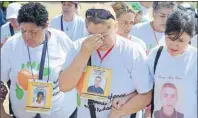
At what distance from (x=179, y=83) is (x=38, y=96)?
1.09 metres

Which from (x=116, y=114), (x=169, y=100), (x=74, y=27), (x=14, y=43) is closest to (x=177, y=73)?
(x=169, y=100)

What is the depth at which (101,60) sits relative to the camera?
2.93 meters

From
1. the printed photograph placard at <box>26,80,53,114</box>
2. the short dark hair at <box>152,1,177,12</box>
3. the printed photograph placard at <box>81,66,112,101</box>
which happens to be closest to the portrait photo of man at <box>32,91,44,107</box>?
the printed photograph placard at <box>26,80,53,114</box>

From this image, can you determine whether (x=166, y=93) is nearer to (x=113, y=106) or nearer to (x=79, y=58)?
(x=113, y=106)

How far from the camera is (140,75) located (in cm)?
288

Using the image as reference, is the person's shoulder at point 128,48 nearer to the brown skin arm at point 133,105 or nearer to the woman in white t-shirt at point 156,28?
the brown skin arm at point 133,105

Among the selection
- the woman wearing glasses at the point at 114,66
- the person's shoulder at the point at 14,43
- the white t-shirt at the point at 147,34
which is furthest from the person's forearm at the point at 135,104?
the white t-shirt at the point at 147,34

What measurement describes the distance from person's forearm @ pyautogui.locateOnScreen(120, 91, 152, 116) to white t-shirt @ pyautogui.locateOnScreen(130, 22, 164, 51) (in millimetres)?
1782

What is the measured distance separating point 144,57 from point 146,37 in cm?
183

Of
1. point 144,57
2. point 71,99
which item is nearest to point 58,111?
point 71,99

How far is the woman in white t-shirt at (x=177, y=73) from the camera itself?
111 inches

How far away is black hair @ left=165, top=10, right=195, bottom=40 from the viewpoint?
279 centimetres

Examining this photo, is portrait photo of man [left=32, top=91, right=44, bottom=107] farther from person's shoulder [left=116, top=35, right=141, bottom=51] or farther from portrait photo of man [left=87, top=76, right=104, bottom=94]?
person's shoulder [left=116, top=35, right=141, bottom=51]

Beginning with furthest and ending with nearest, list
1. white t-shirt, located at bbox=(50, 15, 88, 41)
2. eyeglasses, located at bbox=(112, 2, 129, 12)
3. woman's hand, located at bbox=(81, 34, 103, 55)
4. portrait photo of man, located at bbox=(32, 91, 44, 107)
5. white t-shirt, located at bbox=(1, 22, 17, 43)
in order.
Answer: white t-shirt, located at bbox=(50, 15, 88, 41), white t-shirt, located at bbox=(1, 22, 17, 43), eyeglasses, located at bbox=(112, 2, 129, 12), portrait photo of man, located at bbox=(32, 91, 44, 107), woman's hand, located at bbox=(81, 34, 103, 55)
